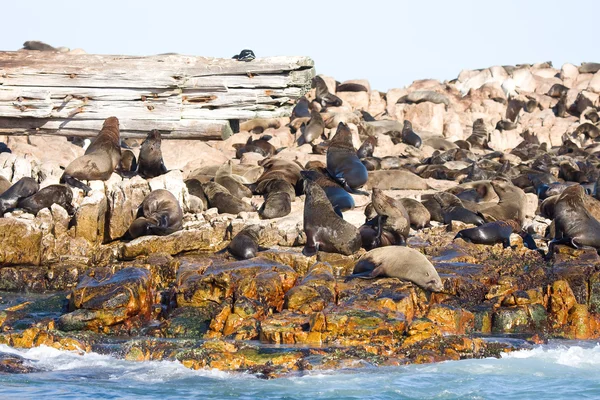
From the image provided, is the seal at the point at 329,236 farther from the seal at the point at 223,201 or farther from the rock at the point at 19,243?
the rock at the point at 19,243

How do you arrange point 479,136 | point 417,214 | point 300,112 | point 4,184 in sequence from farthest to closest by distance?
point 479,136 → point 300,112 → point 417,214 → point 4,184

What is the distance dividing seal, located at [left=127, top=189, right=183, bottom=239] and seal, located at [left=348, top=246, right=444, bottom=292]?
117 inches

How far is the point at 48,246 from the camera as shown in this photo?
11859 millimetres

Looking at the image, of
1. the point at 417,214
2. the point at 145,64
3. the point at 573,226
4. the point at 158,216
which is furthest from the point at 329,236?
the point at 145,64

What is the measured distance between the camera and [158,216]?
1209 centimetres

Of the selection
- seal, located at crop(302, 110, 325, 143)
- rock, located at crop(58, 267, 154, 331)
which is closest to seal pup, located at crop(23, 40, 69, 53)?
seal, located at crop(302, 110, 325, 143)

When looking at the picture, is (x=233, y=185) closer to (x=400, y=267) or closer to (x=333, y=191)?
(x=333, y=191)

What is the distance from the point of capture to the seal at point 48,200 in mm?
12352

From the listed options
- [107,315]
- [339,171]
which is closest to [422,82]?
[339,171]

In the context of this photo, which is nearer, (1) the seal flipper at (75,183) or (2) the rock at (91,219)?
(2) the rock at (91,219)

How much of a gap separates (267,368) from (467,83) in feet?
108

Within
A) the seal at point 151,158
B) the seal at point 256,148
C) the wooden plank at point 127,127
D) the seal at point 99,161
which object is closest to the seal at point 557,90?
the seal at point 256,148

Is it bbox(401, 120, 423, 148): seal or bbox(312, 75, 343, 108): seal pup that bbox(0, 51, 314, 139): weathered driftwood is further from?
bbox(312, 75, 343, 108): seal pup

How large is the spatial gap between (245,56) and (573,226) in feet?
19.4
